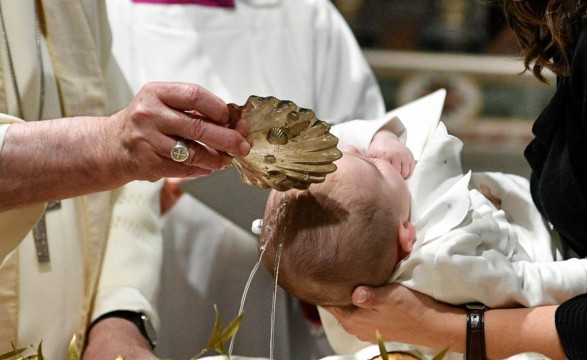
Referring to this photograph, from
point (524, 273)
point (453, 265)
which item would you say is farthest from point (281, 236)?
point (524, 273)

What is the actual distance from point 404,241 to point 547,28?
0.37 metres

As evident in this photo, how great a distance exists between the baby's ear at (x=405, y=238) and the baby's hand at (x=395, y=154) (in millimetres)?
121

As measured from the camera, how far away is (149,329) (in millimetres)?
1681

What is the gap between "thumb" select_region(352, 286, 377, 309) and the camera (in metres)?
1.38

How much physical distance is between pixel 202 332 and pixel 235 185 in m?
0.43

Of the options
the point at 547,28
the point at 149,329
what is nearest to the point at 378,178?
the point at 547,28

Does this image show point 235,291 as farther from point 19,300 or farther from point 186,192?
point 19,300

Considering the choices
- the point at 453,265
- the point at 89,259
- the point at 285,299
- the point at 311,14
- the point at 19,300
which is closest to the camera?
the point at 453,265

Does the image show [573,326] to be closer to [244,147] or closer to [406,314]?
[406,314]

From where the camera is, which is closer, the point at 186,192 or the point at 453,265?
the point at 453,265

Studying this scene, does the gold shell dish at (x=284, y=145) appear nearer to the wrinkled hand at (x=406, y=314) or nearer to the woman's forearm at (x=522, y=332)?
the wrinkled hand at (x=406, y=314)

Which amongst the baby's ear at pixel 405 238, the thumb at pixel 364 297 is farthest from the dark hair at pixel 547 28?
the thumb at pixel 364 297

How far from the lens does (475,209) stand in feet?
4.69

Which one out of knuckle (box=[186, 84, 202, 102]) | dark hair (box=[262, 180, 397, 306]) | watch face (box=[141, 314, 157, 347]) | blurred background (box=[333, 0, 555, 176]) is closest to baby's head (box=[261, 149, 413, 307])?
dark hair (box=[262, 180, 397, 306])
